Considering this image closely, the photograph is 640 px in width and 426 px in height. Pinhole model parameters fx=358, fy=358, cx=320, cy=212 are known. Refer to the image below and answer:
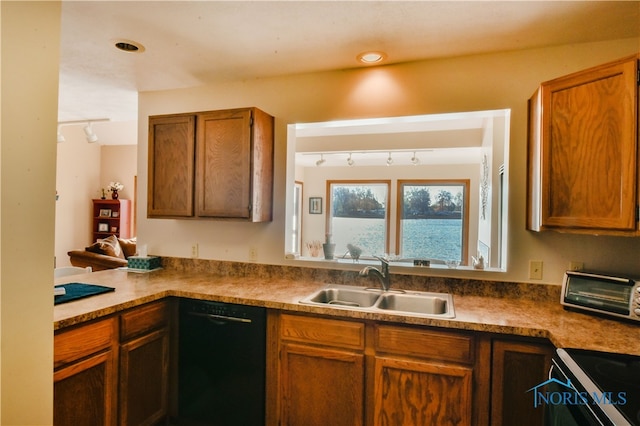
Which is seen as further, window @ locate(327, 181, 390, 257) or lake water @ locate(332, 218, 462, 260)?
window @ locate(327, 181, 390, 257)

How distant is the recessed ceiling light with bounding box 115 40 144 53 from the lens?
2.11m

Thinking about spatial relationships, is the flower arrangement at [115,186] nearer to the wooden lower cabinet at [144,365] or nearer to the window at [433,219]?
the window at [433,219]

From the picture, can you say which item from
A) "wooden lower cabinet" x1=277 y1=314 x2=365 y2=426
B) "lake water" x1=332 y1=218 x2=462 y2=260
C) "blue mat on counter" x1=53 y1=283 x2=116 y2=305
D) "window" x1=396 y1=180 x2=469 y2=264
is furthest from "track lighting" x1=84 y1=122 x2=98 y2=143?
"window" x1=396 y1=180 x2=469 y2=264

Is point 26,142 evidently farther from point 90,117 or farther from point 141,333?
point 90,117

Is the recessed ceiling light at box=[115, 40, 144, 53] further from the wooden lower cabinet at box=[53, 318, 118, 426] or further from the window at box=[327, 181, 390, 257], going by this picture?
the window at box=[327, 181, 390, 257]

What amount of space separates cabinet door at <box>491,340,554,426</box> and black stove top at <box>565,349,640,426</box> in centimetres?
30

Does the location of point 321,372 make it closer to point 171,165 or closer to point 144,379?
point 144,379

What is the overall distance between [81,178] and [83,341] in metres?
6.46

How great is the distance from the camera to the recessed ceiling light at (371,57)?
86.7 inches

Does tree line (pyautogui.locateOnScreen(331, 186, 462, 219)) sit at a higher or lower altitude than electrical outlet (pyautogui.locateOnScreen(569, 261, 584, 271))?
higher

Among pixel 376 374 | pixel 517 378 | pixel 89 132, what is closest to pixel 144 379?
pixel 376 374

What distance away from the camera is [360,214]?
690cm

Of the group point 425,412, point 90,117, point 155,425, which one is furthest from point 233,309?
point 90,117

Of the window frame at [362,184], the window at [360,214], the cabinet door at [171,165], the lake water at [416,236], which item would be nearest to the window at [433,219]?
the lake water at [416,236]
